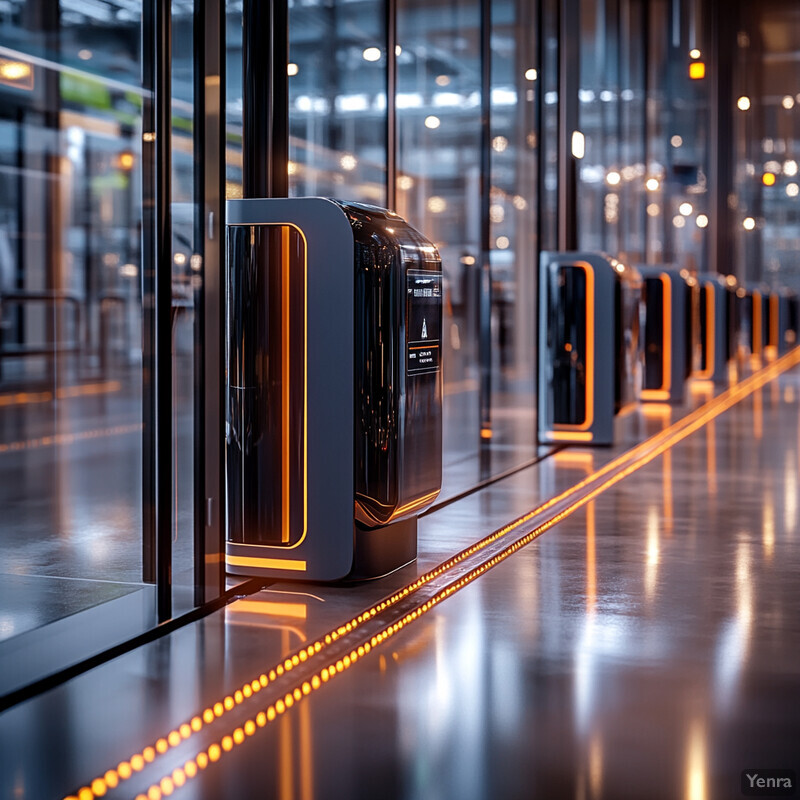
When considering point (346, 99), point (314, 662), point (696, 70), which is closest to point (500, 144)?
point (346, 99)

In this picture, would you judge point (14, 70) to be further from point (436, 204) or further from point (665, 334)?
point (665, 334)

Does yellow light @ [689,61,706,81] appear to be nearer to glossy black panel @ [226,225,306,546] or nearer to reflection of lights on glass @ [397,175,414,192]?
reflection of lights on glass @ [397,175,414,192]

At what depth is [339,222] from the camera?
4.89 metres

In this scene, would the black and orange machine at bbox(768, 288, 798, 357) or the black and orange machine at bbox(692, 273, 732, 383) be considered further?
the black and orange machine at bbox(768, 288, 798, 357)

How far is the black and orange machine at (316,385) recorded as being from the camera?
16.3 feet

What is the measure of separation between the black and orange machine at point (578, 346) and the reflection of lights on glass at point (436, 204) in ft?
3.24

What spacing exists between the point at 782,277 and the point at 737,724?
27214 mm

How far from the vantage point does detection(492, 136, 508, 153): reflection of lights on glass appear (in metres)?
12.5

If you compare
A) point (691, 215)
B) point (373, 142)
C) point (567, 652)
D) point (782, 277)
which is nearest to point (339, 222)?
point (567, 652)

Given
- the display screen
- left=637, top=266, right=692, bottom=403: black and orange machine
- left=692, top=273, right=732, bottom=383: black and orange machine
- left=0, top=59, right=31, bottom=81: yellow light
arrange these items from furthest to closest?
left=692, top=273, right=732, bottom=383: black and orange machine
left=637, top=266, right=692, bottom=403: black and orange machine
left=0, top=59, right=31, bottom=81: yellow light
the display screen

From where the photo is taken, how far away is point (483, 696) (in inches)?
143

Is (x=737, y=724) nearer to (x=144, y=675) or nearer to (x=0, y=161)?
(x=144, y=675)

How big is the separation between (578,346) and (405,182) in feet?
6.72

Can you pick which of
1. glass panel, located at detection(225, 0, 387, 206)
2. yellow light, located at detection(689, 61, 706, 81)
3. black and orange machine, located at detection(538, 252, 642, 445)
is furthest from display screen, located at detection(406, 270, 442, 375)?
yellow light, located at detection(689, 61, 706, 81)
